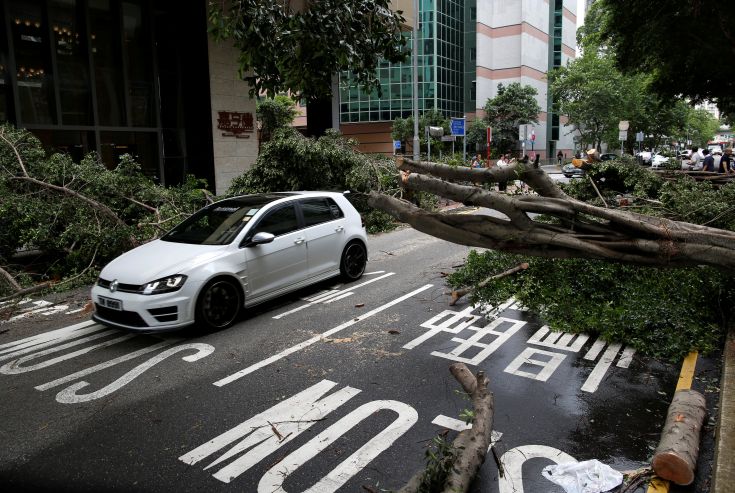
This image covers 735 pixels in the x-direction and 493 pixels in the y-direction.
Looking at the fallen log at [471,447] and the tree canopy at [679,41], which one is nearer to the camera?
the fallen log at [471,447]

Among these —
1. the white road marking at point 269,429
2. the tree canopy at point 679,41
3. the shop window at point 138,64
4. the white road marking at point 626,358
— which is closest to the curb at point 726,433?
the white road marking at point 626,358

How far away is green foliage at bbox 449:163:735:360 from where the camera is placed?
6.05 metres

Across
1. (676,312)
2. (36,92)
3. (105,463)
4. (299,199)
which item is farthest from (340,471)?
(36,92)

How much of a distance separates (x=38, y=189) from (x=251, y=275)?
6147 mm

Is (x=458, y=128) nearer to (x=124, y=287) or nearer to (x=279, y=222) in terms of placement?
(x=279, y=222)

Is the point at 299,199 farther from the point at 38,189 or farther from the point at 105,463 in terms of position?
the point at 38,189

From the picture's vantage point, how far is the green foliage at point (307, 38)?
646 centimetres

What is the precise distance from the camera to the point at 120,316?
6.35m

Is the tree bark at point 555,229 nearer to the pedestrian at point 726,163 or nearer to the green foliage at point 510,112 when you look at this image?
the pedestrian at point 726,163

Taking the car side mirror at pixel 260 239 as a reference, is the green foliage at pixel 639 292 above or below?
below

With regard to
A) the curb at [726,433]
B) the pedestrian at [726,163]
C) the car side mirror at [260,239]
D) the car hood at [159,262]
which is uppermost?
the pedestrian at [726,163]

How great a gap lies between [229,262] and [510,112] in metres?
49.0

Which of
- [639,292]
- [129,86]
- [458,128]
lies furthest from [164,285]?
[458,128]

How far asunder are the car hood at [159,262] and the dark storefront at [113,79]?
11.1 metres
